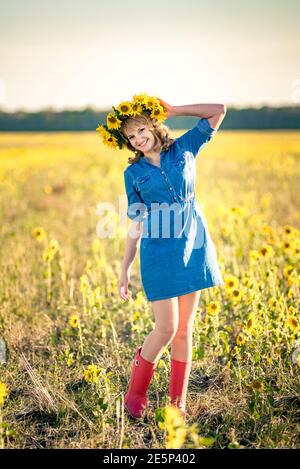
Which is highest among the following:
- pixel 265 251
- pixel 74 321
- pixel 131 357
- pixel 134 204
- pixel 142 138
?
pixel 142 138

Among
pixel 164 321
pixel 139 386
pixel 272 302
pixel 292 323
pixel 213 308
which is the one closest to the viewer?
pixel 164 321

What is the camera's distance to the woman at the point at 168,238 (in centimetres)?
286

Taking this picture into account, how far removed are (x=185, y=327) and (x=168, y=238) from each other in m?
0.47

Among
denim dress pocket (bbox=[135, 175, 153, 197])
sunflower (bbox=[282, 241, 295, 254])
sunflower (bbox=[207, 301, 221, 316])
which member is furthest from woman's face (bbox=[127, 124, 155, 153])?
sunflower (bbox=[282, 241, 295, 254])

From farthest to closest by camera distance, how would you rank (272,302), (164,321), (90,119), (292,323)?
1. (90,119)
2. (272,302)
3. (292,323)
4. (164,321)

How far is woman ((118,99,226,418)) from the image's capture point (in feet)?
9.39

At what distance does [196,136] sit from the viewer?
3043 mm

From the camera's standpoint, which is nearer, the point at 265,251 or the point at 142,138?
the point at 142,138

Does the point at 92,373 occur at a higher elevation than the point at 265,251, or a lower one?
lower

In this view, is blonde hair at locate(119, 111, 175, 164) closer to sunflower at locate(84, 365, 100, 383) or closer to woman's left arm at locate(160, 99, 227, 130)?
woman's left arm at locate(160, 99, 227, 130)

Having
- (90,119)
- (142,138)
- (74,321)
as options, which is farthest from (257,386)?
(90,119)

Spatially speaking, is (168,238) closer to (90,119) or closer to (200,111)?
(200,111)

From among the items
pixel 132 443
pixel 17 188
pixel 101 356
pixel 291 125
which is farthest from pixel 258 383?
pixel 291 125

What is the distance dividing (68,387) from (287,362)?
1.27 metres
